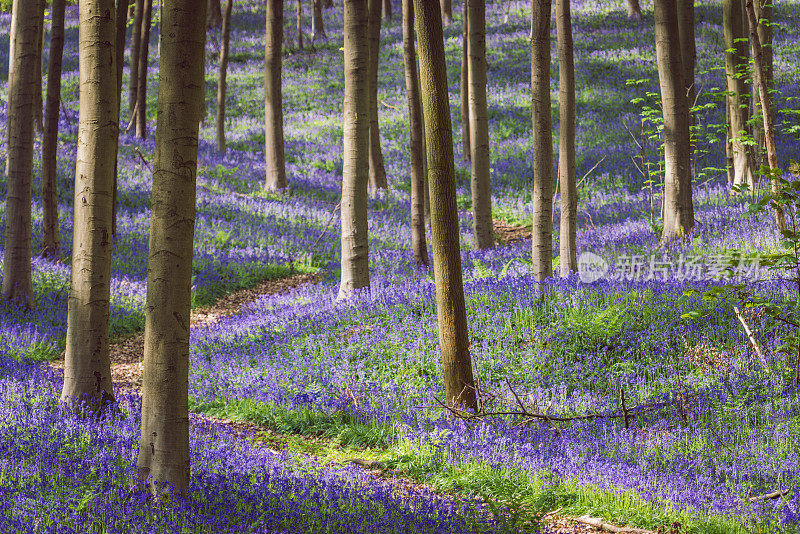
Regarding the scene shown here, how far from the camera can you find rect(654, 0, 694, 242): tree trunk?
33.3 ft

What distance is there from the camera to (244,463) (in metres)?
4.71

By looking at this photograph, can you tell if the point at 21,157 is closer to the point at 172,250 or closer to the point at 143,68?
the point at 172,250

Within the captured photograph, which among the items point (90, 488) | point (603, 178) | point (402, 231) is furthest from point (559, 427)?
point (603, 178)

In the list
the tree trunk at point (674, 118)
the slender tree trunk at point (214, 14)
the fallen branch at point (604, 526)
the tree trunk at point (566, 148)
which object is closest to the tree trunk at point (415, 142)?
the tree trunk at point (566, 148)

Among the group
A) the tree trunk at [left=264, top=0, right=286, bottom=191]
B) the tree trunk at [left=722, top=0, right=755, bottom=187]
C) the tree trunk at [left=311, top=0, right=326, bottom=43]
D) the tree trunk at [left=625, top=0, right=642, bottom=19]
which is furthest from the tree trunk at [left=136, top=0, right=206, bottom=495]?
the tree trunk at [left=625, top=0, right=642, bottom=19]

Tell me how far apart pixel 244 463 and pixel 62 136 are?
17.5m

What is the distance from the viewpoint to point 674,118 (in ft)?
33.4

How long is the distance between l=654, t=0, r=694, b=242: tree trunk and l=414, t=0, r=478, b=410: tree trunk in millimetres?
5810

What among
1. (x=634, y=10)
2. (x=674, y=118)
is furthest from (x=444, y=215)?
(x=634, y=10)

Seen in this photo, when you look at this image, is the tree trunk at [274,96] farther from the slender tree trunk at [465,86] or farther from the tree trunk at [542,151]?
the tree trunk at [542,151]

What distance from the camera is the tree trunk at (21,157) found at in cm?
888

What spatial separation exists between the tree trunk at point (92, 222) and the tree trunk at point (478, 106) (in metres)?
7.32

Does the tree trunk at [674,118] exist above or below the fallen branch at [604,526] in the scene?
above

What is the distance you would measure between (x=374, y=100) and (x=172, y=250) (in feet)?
41.4
